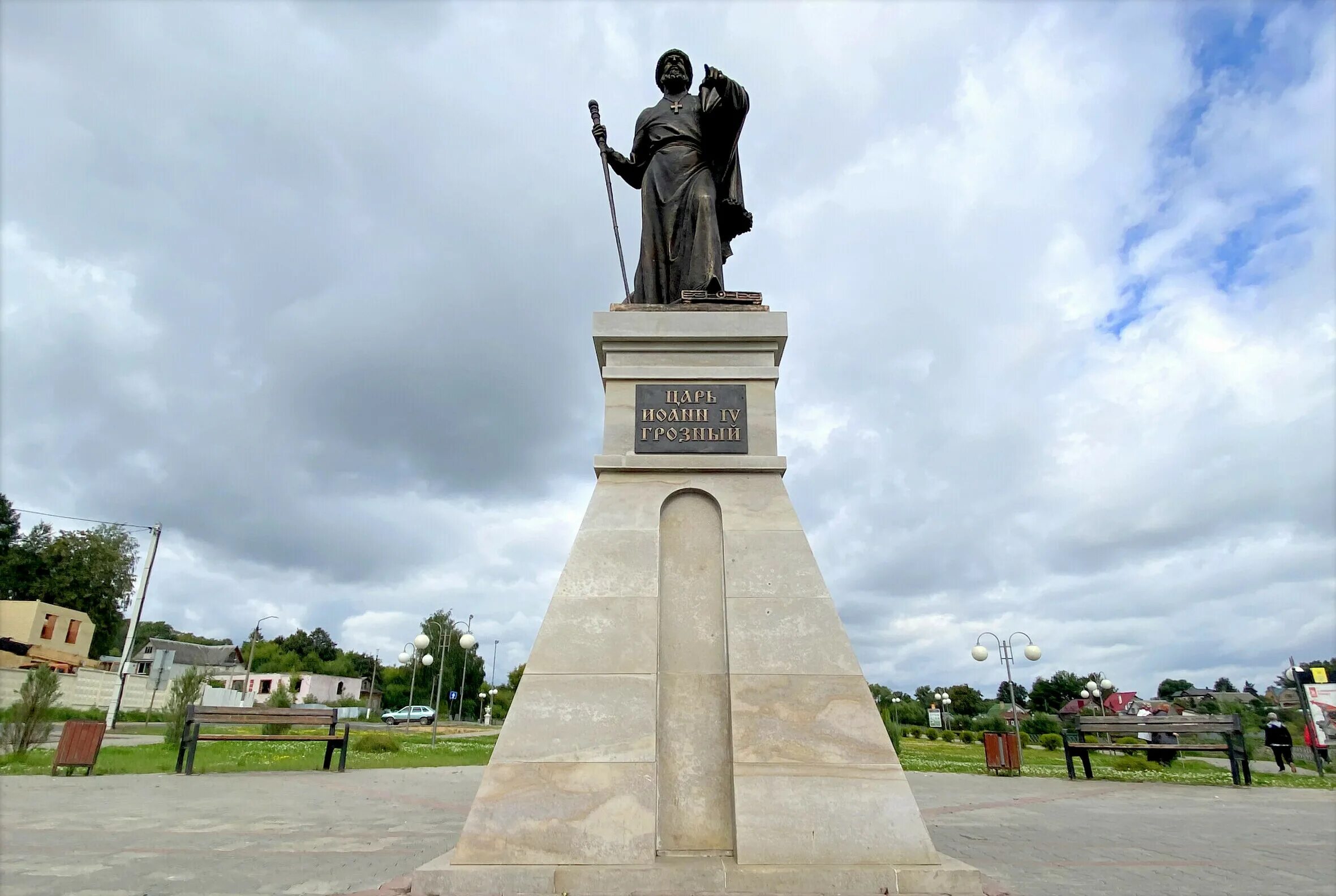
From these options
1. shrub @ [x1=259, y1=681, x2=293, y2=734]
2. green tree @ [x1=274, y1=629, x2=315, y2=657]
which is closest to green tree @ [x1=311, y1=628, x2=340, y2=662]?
green tree @ [x1=274, y1=629, x2=315, y2=657]

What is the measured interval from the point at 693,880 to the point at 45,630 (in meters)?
54.7

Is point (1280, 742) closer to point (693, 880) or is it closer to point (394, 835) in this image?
point (693, 880)

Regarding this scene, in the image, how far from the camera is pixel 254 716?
12.4 meters

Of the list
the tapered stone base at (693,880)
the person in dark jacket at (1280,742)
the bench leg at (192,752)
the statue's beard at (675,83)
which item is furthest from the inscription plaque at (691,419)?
the person in dark jacket at (1280,742)

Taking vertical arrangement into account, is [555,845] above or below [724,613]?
below

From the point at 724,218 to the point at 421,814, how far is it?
22.4 ft

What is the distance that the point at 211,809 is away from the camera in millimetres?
7672

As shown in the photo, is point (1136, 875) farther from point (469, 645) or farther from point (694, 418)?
point (469, 645)

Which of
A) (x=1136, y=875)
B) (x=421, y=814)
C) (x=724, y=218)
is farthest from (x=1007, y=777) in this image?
(x=724, y=218)

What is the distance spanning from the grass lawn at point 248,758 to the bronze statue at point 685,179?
8.59 meters

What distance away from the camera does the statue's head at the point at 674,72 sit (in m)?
7.75

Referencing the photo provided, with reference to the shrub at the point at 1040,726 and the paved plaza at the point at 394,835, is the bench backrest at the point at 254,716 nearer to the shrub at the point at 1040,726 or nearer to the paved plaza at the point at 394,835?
the paved plaza at the point at 394,835

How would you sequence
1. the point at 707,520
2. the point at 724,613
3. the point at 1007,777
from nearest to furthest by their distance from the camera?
the point at 724,613 → the point at 707,520 → the point at 1007,777

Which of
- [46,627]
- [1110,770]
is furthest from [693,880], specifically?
[46,627]
